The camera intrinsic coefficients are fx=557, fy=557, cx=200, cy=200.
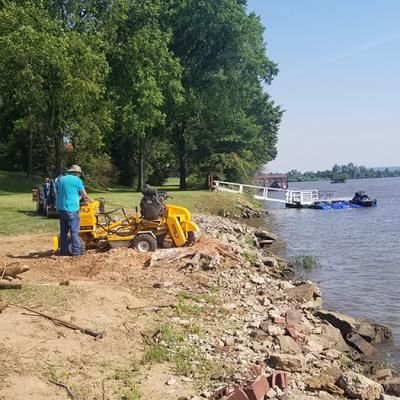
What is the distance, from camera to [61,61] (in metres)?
27.2

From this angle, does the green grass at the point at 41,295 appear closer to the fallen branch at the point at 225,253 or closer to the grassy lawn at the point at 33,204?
the fallen branch at the point at 225,253

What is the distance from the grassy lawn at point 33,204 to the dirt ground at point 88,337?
7.64m

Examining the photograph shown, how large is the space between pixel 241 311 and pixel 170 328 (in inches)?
73.5

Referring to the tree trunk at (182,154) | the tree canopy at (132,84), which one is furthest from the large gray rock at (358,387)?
the tree trunk at (182,154)

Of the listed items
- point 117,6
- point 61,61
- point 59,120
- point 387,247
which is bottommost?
point 387,247

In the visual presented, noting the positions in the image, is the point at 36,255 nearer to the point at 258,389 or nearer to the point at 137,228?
the point at 137,228

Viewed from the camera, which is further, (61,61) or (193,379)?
(61,61)

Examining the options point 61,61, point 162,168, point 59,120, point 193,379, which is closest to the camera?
point 193,379

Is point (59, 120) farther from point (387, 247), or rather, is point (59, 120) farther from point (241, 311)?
point (241, 311)

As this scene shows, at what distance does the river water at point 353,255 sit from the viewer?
13.3 m

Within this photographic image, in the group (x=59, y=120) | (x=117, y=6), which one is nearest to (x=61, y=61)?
(x=59, y=120)

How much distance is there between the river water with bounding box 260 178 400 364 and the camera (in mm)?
13258

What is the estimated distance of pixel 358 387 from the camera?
21.5 ft

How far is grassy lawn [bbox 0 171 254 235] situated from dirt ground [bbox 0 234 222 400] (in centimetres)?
764
